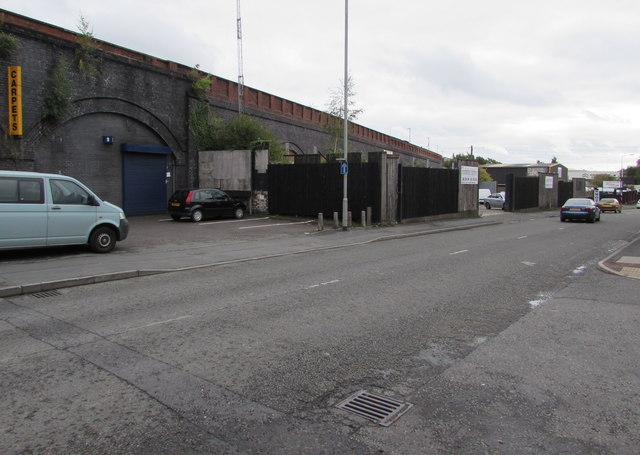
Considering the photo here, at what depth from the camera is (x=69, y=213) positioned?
11.7m

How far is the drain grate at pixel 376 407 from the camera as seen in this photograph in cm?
380

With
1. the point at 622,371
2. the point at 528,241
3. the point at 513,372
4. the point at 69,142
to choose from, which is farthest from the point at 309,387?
the point at 69,142

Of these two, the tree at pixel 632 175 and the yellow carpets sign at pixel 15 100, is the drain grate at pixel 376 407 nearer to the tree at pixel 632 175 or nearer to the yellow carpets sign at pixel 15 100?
the yellow carpets sign at pixel 15 100

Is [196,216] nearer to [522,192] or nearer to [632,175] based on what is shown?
[522,192]

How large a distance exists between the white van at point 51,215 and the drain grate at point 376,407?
975cm

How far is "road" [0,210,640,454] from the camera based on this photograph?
11.5 ft

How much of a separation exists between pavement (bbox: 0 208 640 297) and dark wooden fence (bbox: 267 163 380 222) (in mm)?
1173

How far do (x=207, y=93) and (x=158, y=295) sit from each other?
73.2ft

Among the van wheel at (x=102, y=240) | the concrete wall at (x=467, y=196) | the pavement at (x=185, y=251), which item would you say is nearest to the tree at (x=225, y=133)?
the pavement at (x=185, y=251)

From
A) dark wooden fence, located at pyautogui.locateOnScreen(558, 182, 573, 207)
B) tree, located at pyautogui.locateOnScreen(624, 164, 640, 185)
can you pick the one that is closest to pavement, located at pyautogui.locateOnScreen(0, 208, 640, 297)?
dark wooden fence, located at pyautogui.locateOnScreen(558, 182, 573, 207)

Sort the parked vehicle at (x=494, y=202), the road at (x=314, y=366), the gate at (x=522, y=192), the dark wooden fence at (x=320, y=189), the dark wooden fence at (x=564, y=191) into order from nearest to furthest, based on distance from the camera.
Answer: the road at (x=314, y=366) → the dark wooden fence at (x=320, y=189) → the gate at (x=522, y=192) → the parked vehicle at (x=494, y=202) → the dark wooden fence at (x=564, y=191)

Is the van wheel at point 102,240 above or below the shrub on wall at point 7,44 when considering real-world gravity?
below

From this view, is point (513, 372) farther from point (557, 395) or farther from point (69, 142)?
point (69, 142)

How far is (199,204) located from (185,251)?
8.51 meters
